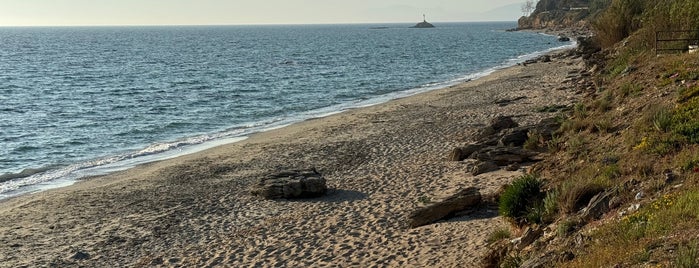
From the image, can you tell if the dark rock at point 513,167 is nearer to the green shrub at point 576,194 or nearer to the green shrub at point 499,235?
the green shrub at point 576,194

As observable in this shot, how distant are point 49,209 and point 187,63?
229 ft

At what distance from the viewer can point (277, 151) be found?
1040 inches

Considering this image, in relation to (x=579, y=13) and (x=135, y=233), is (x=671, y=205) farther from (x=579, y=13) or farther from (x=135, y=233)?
(x=579, y=13)

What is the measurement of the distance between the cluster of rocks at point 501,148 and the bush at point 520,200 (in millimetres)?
4982

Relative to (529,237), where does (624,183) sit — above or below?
above

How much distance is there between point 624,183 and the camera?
12.0 meters

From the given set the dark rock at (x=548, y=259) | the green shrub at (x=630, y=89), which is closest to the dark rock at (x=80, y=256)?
the dark rock at (x=548, y=259)

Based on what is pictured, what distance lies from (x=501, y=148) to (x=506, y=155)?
80cm

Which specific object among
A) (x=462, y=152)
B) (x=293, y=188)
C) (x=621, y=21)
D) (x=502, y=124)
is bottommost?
(x=293, y=188)

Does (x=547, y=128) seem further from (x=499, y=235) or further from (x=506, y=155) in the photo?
(x=499, y=235)

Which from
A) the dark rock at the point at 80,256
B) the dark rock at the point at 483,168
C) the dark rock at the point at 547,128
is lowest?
the dark rock at the point at 80,256

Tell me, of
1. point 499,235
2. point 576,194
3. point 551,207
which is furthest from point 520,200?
point 576,194

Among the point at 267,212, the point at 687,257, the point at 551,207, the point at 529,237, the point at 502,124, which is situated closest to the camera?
the point at 687,257

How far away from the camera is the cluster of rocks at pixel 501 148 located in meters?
19.0
